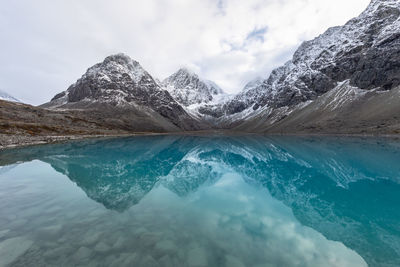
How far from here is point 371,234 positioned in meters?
13.4

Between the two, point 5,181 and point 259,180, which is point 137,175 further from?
point 259,180

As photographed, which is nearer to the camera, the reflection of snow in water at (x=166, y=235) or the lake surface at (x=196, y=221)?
the reflection of snow in water at (x=166, y=235)

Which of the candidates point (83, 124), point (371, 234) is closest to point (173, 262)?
point (371, 234)

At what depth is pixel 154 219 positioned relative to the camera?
15.1m

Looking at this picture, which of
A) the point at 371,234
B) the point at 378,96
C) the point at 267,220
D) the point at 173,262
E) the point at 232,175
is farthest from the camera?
the point at 378,96

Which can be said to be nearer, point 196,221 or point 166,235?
point 166,235

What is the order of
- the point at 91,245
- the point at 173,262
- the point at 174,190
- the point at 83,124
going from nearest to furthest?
1. the point at 173,262
2. the point at 91,245
3. the point at 174,190
4. the point at 83,124

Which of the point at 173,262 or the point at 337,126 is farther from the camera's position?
the point at 337,126

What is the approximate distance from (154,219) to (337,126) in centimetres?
20296

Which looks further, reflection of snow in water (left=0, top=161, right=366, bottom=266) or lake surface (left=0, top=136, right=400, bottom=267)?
lake surface (left=0, top=136, right=400, bottom=267)

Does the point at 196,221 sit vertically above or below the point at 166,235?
below

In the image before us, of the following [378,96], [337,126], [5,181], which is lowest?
[5,181]

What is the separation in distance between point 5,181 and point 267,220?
31.0 metres

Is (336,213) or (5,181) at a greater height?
(336,213)
